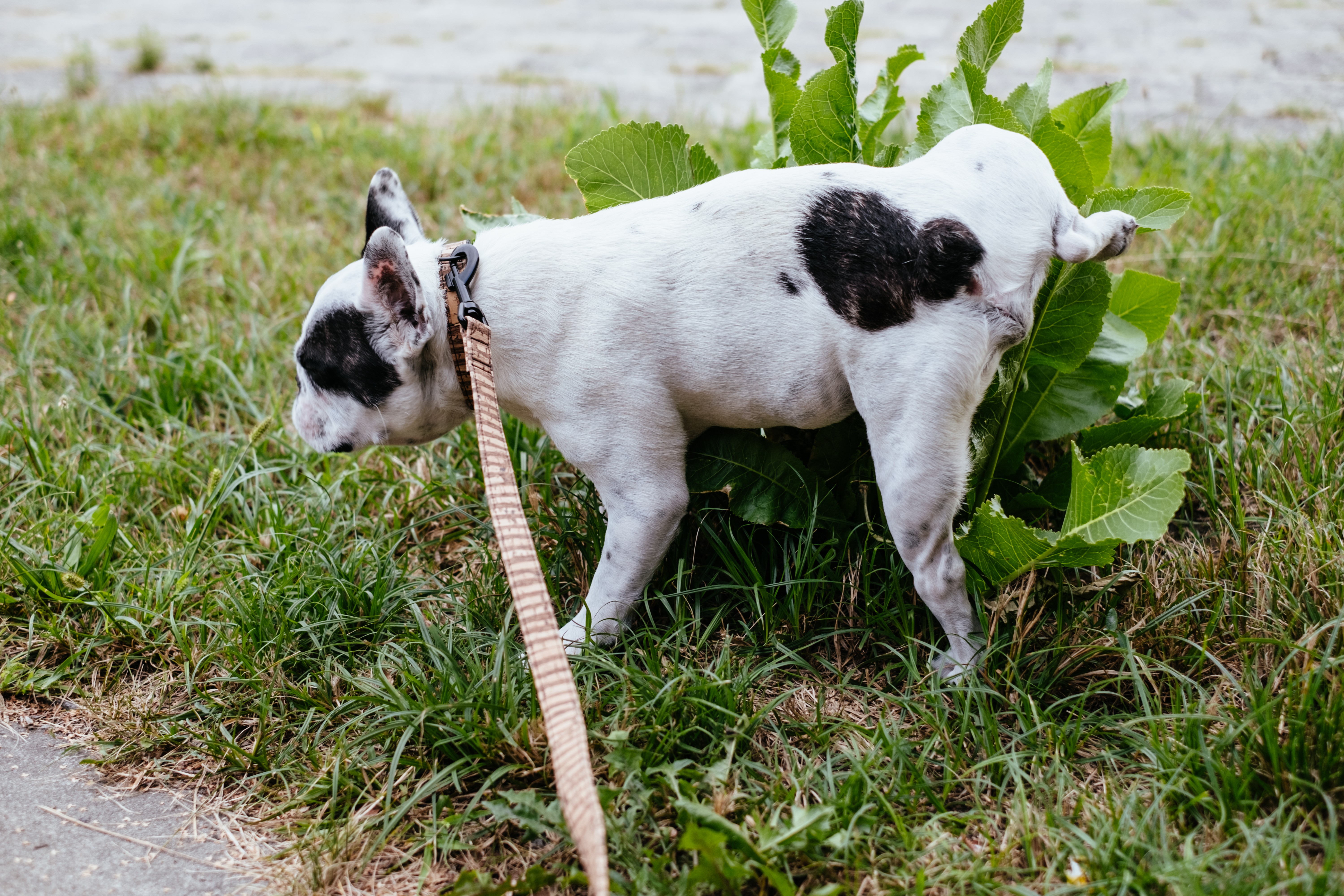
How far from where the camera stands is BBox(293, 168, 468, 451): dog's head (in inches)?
92.5

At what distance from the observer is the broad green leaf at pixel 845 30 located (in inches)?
102

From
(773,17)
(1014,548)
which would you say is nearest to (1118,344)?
(1014,548)

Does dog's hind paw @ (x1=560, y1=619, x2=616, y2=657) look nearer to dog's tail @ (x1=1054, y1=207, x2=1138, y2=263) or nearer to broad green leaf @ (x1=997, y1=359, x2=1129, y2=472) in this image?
broad green leaf @ (x1=997, y1=359, x2=1129, y2=472)

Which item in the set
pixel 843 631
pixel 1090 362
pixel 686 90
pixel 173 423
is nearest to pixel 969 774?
pixel 843 631

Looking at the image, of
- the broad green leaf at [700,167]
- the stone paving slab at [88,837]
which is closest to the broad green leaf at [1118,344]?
the broad green leaf at [700,167]

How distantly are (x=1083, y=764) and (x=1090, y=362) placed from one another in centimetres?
104

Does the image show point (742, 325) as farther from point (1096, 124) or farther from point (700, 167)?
point (1096, 124)

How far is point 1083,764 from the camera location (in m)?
2.16

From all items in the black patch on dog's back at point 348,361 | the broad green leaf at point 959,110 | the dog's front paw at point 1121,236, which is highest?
the broad green leaf at point 959,110

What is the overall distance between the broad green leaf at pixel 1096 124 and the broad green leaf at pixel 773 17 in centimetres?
78

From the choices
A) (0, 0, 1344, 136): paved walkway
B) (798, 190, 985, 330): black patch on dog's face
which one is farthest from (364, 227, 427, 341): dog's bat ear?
(0, 0, 1344, 136): paved walkway

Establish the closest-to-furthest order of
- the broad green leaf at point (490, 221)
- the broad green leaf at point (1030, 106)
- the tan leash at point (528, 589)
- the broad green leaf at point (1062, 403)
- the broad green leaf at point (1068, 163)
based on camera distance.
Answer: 1. the tan leash at point (528, 589)
2. the broad green leaf at point (1068, 163)
3. the broad green leaf at point (1030, 106)
4. the broad green leaf at point (1062, 403)
5. the broad green leaf at point (490, 221)

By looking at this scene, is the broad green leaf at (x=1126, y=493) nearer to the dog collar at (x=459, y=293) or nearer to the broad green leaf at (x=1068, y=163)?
the broad green leaf at (x=1068, y=163)

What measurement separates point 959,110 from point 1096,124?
0.44 metres
